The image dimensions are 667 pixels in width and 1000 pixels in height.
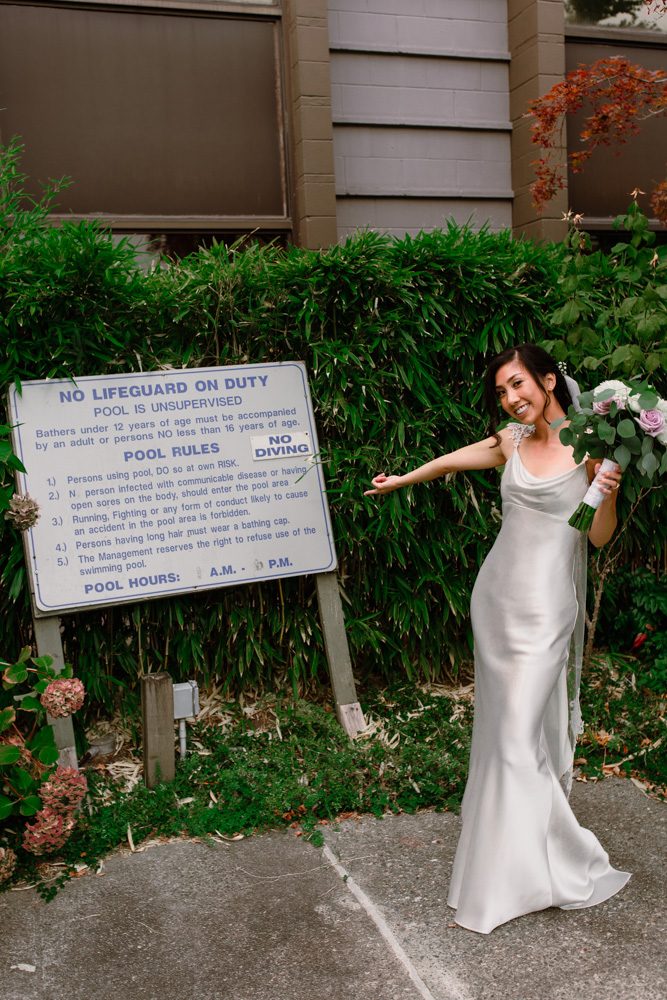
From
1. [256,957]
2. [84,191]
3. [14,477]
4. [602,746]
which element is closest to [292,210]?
[84,191]

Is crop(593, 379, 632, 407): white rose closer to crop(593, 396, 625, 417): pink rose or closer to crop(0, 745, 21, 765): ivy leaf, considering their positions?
crop(593, 396, 625, 417): pink rose

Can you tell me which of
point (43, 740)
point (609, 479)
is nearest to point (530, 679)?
point (609, 479)

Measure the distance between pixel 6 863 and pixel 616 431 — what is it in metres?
2.48

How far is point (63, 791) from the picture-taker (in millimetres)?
2982

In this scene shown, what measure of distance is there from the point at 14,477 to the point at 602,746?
2865 mm

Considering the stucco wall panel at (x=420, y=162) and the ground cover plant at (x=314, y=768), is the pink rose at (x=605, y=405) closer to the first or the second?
the ground cover plant at (x=314, y=768)

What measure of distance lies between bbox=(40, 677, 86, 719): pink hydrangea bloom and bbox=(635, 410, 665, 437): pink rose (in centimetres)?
211

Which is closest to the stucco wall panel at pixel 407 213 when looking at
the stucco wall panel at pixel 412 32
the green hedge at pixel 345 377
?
the stucco wall panel at pixel 412 32

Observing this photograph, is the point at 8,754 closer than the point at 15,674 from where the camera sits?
Yes

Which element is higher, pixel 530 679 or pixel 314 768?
pixel 530 679

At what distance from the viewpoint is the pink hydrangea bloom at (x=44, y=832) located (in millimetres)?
2896

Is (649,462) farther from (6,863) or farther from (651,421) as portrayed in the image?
(6,863)

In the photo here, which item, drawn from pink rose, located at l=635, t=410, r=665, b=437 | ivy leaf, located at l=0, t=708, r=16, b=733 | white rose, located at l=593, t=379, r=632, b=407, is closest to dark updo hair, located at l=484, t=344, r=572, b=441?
white rose, located at l=593, t=379, r=632, b=407

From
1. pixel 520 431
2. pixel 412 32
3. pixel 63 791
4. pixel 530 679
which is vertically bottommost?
pixel 63 791
